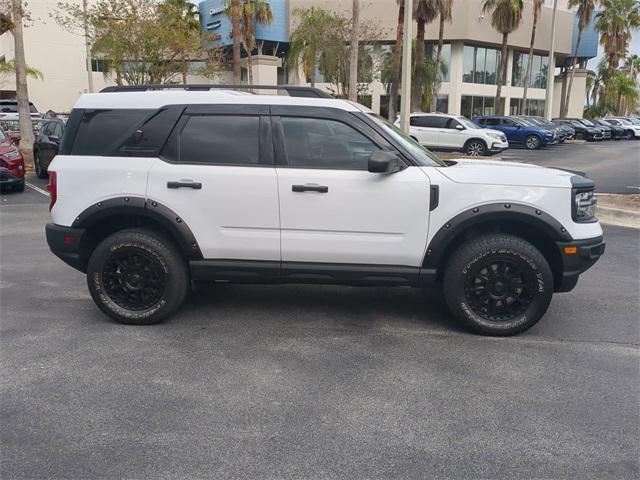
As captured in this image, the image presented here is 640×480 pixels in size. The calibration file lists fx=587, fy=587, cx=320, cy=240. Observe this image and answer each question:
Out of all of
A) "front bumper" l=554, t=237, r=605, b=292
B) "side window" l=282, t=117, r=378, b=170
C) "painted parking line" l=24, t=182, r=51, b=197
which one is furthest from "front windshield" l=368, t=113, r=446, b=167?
"painted parking line" l=24, t=182, r=51, b=197

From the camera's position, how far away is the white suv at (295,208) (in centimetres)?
461

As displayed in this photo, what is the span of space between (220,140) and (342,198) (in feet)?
3.71

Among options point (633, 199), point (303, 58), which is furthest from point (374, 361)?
point (303, 58)

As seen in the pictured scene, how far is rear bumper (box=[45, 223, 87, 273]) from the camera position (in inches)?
194

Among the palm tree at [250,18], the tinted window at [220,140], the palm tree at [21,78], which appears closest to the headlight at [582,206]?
the tinted window at [220,140]

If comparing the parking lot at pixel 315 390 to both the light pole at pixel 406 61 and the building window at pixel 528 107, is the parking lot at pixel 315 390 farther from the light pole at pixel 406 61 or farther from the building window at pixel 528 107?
the building window at pixel 528 107

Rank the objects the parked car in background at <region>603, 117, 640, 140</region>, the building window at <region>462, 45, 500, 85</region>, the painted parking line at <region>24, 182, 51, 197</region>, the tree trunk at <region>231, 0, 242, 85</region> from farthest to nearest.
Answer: the building window at <region>462, 45, 500, 85</region>, the parked car in background at <region>603, 117, 640, 140</region>, the tree trunk at <region>231, 0, 242, 85</region>, the painted parking line at <region>24, 182, 51, 197</region>

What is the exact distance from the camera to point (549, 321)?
5.21 meters

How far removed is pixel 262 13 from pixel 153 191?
126 feet

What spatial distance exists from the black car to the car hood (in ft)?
41.9

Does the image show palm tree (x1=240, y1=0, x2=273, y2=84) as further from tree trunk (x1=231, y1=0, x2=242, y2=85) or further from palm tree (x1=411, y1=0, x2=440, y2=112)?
palm tree (x1=411, y1=0, x2=440, y2=112)

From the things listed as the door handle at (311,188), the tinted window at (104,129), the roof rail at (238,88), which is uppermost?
the roof rail at (238,88)

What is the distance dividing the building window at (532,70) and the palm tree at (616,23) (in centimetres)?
774

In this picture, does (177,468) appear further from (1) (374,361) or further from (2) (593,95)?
(2) (593,95)
